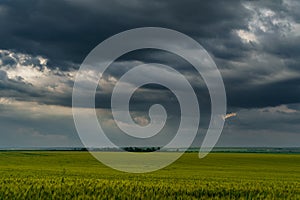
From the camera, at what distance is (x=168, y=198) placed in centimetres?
1839

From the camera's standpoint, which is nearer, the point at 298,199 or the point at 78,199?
the point at 78,199

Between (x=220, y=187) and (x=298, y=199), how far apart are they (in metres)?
4.57

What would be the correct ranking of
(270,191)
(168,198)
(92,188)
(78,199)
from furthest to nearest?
(270,191)
(92,188)
(168,198)
(78,199)

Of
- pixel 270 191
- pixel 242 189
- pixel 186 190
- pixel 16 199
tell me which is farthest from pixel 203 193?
pixel 16 199

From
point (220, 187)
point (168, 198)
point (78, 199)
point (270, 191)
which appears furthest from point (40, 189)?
point (270, 191)

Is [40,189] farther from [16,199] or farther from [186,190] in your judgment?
[186,190]

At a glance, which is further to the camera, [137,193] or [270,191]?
[270,191]

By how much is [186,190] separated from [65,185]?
6.83m

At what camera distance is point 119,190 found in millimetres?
19531

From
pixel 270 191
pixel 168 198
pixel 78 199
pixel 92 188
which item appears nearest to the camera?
pixel 78 199

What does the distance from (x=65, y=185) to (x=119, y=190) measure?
3224 mm

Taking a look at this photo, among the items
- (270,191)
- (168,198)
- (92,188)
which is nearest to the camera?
(168,198)

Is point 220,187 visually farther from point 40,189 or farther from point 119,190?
point 40,189

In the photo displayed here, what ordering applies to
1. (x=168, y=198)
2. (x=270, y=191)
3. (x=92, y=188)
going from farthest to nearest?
1. (x=270, y=191)
2. (x=92, y=188)
3. (x=168, y=198)
